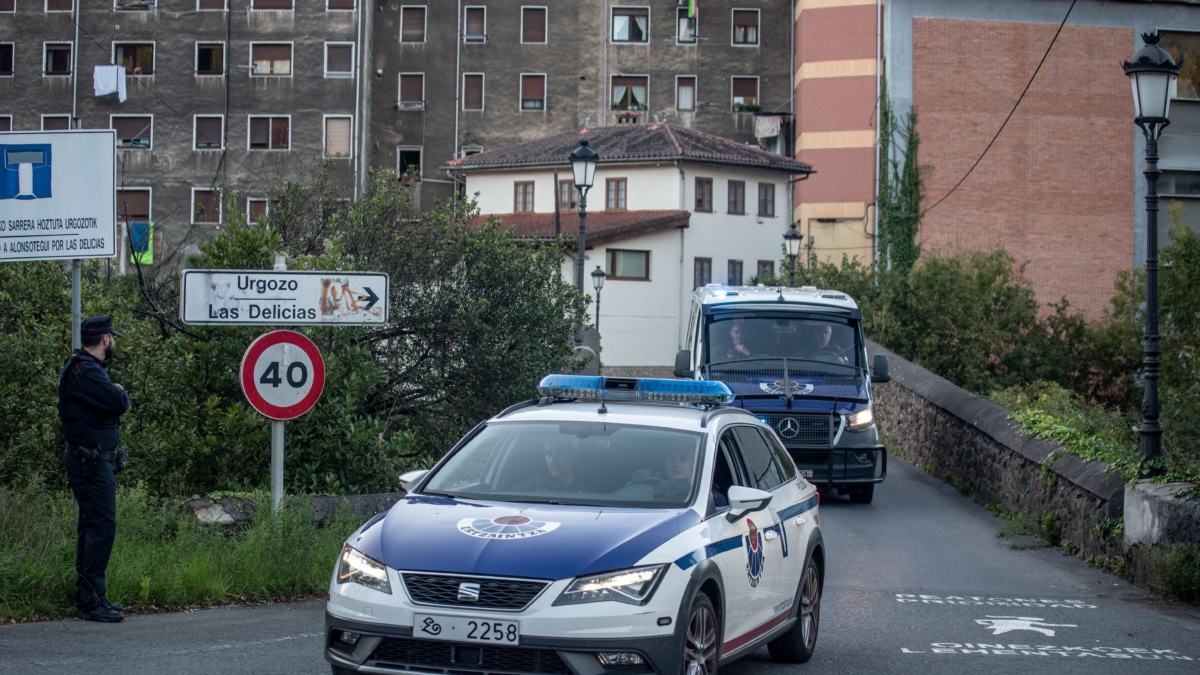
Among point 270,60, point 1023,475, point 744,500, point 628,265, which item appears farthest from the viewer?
point 270,60

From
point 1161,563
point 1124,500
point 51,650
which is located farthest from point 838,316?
point 51,650

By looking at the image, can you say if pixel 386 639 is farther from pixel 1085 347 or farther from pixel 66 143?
pixel 1085 347

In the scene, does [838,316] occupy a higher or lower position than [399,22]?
lower

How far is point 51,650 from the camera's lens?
7734 mm

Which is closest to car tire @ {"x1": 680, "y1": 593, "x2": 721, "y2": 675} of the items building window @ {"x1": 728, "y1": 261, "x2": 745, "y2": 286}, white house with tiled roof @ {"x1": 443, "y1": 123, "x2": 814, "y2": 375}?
white house with tiled roof @ {"x1": 443, "y1": 123, "x2": 814, "y2": 375}

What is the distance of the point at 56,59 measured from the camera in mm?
60062

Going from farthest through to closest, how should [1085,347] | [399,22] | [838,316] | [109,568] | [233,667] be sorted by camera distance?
[399,22]
[1085,347]
[838,316]
[109,568]
[233,667]

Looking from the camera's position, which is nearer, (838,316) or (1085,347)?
(838,316)

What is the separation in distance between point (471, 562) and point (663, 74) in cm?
5766

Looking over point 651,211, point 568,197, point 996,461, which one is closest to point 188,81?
point 568,197

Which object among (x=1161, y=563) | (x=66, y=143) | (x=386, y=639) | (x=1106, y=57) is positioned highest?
(x=1106, y=57)

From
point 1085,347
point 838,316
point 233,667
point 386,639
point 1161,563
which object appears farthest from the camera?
point 1085,347

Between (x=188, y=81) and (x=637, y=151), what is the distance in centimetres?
2061

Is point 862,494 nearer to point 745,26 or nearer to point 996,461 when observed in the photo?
point 996,461
